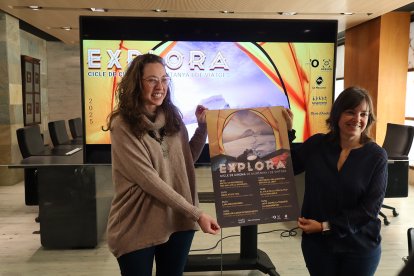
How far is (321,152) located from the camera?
5.12 feet

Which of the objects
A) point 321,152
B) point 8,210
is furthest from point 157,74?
point 8,210

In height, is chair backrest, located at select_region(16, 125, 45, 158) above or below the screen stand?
above

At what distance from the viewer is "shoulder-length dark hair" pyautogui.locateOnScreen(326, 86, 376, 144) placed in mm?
1468

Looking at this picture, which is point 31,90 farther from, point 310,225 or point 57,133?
point 310,225

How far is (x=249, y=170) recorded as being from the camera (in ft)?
5.20

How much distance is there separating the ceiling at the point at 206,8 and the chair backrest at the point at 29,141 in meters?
1.55


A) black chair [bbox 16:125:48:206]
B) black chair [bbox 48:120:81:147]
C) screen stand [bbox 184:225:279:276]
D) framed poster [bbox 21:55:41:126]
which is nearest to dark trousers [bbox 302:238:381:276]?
screen stand [bbox 184:225:279:276]

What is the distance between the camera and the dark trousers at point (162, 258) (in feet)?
4.59

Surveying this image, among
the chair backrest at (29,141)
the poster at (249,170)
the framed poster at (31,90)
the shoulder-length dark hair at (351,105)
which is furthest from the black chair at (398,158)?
the framed poster at (31,90)

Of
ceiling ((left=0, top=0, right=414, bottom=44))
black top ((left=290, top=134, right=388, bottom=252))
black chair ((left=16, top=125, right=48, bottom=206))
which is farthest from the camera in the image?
ceiling ((left=0, top=0, right=414, bottom=44))

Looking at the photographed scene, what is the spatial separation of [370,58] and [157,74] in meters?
5.19

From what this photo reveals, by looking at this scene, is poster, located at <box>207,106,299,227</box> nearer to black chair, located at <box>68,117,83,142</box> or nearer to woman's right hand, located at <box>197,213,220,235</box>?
woman's right hand, located at <box>197,213,220,235</box>

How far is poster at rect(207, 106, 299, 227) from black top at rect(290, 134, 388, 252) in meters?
0.13

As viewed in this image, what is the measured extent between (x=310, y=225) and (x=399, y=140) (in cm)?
279
